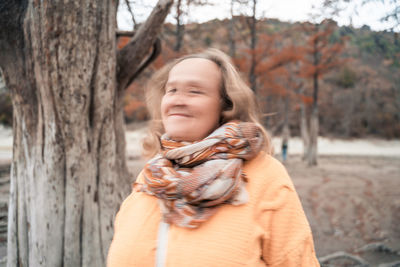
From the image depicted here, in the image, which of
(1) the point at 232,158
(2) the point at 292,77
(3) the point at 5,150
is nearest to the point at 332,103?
(2) the point at 292,77

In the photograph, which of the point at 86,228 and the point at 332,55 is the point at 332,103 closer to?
the point at 332,55

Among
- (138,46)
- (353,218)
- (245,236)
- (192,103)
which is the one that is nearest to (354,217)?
(353,218)

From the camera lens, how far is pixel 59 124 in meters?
2.21

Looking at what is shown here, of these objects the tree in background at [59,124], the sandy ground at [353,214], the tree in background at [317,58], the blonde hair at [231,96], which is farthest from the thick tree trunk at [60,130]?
the tree in background at [317,58]

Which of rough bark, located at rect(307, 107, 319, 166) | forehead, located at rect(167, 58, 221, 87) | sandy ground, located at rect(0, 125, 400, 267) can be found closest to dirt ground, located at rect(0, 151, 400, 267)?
sandy ground, located at rect(0, 125, 400, 267)

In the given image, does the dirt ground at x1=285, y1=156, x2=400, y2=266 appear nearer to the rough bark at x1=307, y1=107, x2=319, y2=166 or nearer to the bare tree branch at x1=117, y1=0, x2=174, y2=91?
the rough bark at x1=307, y1=107, x2=319, y2=166

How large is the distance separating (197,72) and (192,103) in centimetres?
17

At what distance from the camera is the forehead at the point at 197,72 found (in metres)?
1.33

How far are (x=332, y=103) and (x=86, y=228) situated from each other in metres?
37.7

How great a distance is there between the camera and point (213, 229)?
3.59 feet

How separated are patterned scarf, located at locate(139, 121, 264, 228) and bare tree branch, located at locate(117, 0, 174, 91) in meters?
1.85

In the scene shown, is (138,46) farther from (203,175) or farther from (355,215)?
(355,215)

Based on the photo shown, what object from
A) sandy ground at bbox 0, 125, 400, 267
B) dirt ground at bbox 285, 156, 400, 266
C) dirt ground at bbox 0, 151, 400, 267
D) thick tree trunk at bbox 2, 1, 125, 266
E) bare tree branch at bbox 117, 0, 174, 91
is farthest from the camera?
dirt ground at bbox 285, 156, 400, 266

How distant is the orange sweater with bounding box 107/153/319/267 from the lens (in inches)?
41.7
